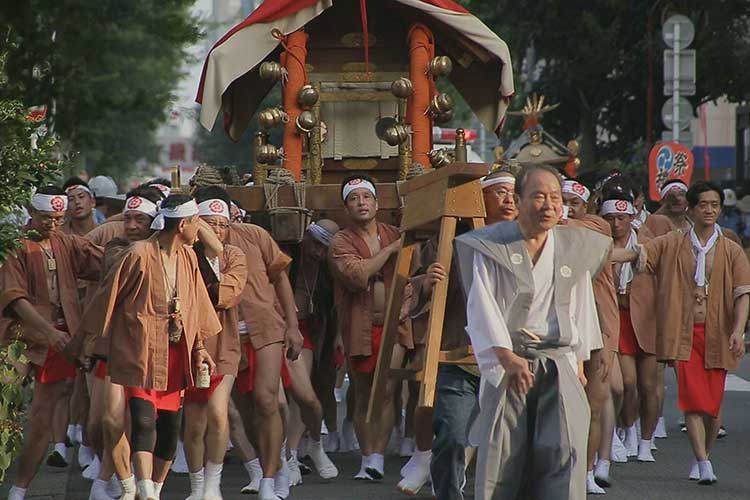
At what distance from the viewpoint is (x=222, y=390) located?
10211 millimetres

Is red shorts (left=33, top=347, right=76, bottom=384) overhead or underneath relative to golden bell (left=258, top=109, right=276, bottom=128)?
underneath

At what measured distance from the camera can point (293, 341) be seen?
1121cm

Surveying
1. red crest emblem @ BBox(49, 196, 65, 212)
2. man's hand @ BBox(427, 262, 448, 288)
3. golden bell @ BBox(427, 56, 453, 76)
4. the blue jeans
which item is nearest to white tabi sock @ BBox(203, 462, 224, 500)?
the blue jeans

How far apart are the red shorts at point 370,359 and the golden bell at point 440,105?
2597mm

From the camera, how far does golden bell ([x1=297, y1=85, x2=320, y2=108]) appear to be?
1345cm

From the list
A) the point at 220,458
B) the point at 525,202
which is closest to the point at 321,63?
the point at 220,458

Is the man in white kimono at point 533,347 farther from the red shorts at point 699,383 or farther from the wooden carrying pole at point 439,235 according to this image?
the red shorts at point 699,383

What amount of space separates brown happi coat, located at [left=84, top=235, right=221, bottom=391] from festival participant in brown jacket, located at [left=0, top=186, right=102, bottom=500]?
843mm

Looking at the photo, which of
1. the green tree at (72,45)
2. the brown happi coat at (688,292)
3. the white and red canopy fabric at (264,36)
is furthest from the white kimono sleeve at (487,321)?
the white and red canopy fabric at (264,36)

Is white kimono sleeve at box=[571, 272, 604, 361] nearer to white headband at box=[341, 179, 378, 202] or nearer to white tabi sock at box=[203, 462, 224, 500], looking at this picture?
white tabi sock at box=[203, 462, 224, 500]

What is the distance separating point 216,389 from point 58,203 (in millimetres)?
1707

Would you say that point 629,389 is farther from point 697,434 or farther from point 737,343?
point 737,343

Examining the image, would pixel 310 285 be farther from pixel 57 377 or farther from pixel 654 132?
pixel 654 132

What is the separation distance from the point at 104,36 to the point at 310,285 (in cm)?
355
